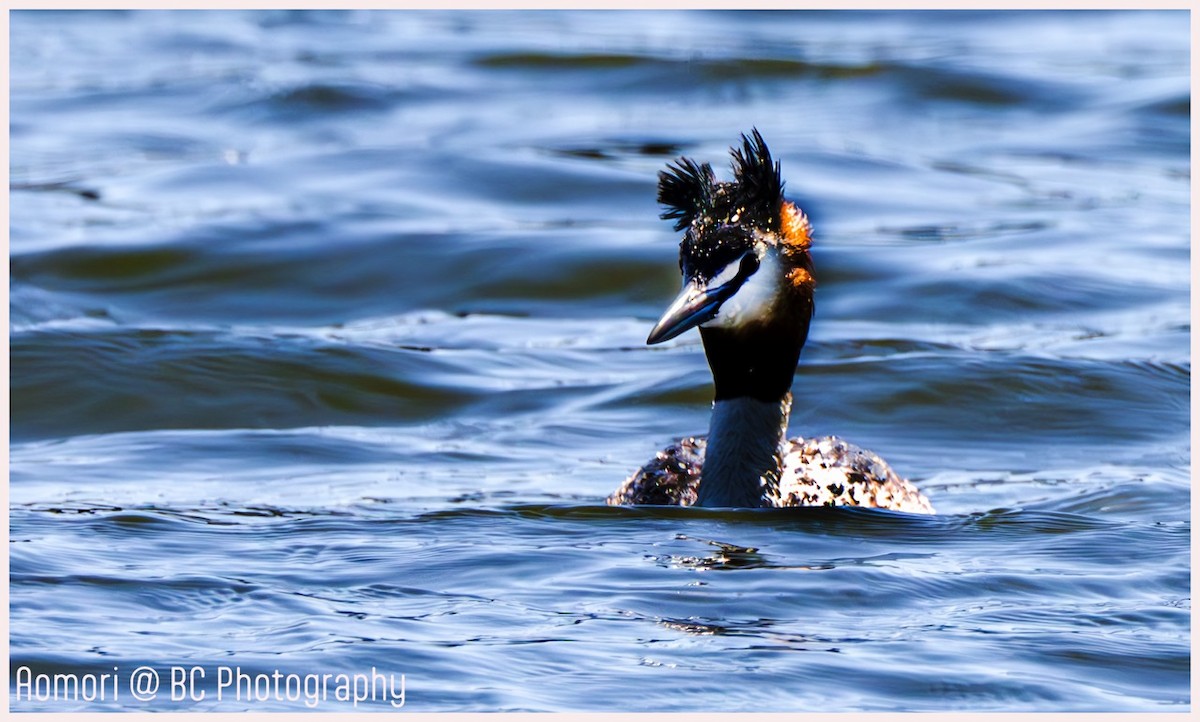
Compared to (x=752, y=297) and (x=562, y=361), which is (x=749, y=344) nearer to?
(x=752, y=297)

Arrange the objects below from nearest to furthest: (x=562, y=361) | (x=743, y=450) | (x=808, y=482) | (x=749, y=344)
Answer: (x=749, y=344)
(x=743, y=450)
(x=808, y=482)
(x=562, y=361)

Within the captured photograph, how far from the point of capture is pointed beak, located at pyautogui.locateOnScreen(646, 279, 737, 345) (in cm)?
754

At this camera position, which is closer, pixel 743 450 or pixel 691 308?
pixel 691 308

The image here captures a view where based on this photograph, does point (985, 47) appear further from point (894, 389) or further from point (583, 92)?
point (894, 389)

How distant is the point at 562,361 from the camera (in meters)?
12.7

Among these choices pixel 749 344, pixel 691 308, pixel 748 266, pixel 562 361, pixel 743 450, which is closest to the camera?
pixel 691 308

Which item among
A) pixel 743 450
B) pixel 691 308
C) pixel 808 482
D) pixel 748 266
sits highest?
pixel 748 266

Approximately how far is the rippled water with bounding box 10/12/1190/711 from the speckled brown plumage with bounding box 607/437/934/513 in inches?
3.9

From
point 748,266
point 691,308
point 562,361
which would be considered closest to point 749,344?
point 748,266

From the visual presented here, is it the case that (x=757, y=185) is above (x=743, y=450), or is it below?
above

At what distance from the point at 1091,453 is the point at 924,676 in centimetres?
453

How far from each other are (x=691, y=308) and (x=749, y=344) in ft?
1.81

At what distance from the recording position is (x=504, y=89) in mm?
21484

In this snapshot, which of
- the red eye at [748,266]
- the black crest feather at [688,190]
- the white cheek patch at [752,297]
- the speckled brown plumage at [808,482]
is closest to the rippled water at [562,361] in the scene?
the speckled brown plumage at [808,482]
